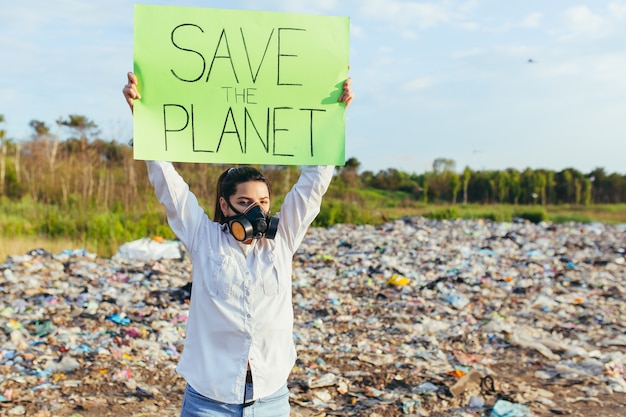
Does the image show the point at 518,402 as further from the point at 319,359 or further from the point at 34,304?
the point at 34,304

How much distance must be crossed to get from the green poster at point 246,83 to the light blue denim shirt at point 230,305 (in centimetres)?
16

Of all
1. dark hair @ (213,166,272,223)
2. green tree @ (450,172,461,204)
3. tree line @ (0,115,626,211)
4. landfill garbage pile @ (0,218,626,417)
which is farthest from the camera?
green tree @ (450,172,461,204)

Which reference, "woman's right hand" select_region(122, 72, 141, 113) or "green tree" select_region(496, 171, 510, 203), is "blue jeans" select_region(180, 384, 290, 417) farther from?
"green tree" select_region(496, 171, 510, 203)

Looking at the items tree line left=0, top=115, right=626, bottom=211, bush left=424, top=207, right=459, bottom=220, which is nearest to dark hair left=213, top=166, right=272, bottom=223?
tree line left=0, top=115, right=626, bottom=211

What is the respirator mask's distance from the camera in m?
1.91

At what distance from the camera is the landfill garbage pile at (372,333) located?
401 cm

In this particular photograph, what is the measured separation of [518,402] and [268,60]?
2.90 metres

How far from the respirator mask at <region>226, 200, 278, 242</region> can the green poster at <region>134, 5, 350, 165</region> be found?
225 mm

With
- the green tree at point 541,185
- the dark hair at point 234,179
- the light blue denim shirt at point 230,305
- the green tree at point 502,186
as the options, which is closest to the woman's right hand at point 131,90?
the light blue denim shirt at point 230,305

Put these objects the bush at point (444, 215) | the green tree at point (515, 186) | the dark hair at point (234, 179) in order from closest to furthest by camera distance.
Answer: the dark hair at point (234, 179), the bush at point (444, 215), the green tree at point (515, 186)

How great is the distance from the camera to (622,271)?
8.71 meters

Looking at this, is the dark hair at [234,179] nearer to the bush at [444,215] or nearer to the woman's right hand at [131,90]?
the woman's right hand at [131,90]

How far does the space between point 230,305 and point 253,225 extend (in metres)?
0.26

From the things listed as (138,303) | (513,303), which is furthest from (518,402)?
(138,303)
